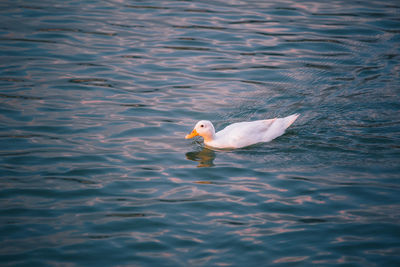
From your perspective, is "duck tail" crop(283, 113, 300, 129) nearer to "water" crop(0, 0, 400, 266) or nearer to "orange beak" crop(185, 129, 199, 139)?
"water" crop(0, 0, 400, 266)

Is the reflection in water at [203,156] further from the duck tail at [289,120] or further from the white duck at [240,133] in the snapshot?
the duck tail at [289,120]

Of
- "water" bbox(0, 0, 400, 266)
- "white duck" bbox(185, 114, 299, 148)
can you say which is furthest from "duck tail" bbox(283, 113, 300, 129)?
"water" bbox(0, 0, 400, 266)

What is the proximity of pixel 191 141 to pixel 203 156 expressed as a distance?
745mm

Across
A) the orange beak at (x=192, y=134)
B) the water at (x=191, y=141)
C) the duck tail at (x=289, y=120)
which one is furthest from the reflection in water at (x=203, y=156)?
the duck tail at (x=289, y=120)

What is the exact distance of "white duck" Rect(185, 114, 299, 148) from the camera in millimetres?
9258

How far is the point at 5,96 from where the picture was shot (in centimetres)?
1090

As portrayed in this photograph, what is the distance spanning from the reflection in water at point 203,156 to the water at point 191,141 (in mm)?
41

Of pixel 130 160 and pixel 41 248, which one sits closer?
pixel 41 248

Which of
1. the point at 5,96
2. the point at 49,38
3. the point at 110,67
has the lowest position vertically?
the point at 5,96

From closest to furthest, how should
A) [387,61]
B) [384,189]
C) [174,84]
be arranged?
[384,189] → [174,84] → [387,61]

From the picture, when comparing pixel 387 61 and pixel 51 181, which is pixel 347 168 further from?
pixel 387 61

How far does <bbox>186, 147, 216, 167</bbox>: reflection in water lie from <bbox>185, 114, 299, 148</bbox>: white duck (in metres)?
0.19

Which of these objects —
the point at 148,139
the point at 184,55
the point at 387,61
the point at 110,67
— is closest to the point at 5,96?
the point at 110,67

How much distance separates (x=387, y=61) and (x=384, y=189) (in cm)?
641
